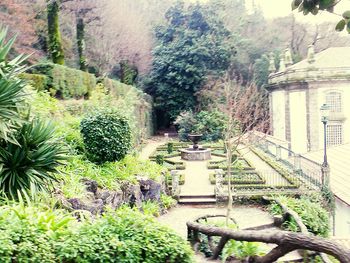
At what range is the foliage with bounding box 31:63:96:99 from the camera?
1648cm

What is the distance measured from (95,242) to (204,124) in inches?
1161

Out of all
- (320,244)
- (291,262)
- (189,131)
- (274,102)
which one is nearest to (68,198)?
(291,262)

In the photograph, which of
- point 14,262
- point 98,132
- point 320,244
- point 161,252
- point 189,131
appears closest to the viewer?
point 320,244

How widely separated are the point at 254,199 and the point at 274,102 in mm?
20693

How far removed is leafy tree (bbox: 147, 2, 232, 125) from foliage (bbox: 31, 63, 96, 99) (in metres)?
17.3

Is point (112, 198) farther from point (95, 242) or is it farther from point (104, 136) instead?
point (95, 242)

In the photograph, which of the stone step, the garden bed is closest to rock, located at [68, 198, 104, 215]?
the stone step

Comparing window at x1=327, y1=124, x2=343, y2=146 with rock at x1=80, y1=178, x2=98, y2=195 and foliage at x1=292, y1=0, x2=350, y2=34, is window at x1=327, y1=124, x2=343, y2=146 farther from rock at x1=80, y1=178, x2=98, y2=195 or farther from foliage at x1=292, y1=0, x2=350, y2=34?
foliage at x1=292, y1=0, x2=350, y2=34

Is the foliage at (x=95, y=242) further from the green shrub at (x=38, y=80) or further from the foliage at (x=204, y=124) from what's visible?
the foliage at (x=204, y=124)

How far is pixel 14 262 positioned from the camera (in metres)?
5.05

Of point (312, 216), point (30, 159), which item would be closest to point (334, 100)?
point (312, 216)

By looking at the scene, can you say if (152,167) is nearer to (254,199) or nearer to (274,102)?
(254,199)

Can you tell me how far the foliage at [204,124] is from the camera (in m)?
34.4

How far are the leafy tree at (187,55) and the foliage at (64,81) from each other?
17309 mm
